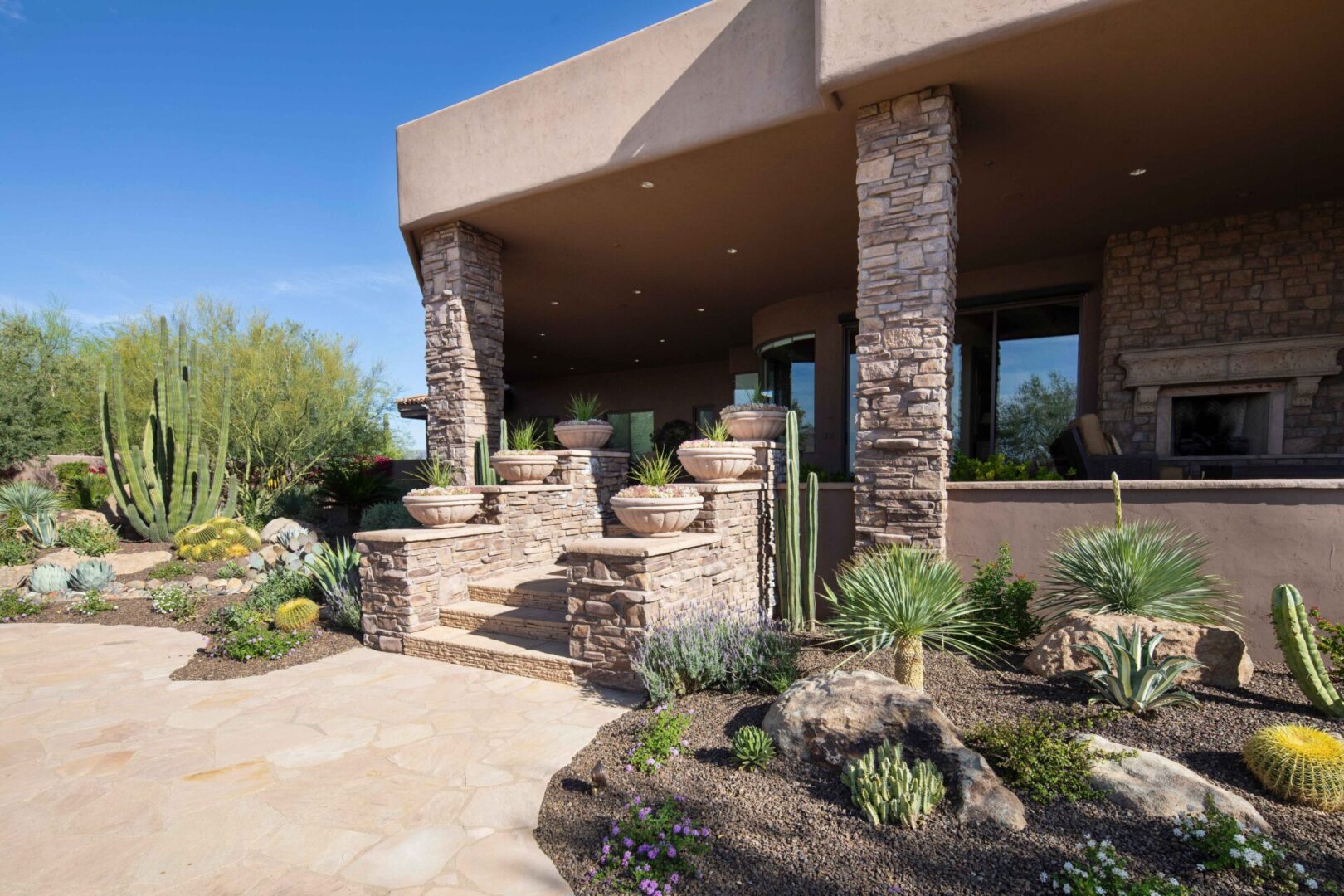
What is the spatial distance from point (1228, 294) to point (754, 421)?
246 inches

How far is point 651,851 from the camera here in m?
2.39

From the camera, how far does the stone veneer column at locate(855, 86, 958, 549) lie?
16.3 feet

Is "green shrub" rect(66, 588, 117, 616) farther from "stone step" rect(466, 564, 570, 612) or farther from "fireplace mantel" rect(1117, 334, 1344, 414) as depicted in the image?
"fireplace mantel" rect(1117, 334, 1344, 414)

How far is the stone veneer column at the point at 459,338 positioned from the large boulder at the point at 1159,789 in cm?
689

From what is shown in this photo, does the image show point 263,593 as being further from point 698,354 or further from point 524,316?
point 698,354

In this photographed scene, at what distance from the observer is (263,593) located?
644 centimetres

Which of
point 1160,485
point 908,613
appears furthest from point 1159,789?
point 1160,485

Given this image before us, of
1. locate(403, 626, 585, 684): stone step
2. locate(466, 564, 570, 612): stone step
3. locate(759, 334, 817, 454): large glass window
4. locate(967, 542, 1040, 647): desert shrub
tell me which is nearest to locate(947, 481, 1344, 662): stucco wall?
locate(967, 542, 1040, 647): desert shrub

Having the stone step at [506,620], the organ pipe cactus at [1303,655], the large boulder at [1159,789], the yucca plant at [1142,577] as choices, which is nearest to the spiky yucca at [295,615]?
the stone step at [506,620]

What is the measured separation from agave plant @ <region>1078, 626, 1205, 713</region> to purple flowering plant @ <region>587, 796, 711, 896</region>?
7.60 ft

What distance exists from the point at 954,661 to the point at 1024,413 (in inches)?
249

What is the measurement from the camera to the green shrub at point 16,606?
22.4 feet

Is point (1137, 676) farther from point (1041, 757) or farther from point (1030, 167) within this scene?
point (1030, 167)

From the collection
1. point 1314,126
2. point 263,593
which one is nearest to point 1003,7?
point 1314,126
